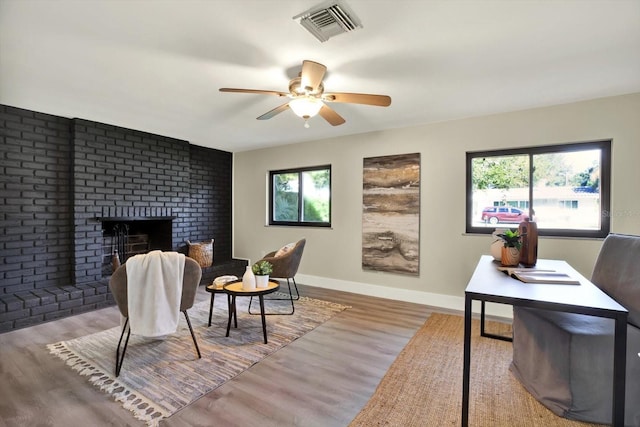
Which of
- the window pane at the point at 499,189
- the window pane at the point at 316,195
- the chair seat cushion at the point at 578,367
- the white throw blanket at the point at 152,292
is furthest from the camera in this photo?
the window pane at the point at 316,195

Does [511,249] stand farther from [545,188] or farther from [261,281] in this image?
[261,281]

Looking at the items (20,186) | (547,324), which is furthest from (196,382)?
(20,186)

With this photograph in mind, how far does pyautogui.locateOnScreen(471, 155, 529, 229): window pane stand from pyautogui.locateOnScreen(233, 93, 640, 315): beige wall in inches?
6.9

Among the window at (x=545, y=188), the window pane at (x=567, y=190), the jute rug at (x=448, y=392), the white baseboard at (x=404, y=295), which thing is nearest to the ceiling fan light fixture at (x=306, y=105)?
the jute rug at (x=448, y=392)

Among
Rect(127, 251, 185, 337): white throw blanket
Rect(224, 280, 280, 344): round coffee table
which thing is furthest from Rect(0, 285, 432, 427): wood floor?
Rect(127, 251, 185, 337): white throw blanket

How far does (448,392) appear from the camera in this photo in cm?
199

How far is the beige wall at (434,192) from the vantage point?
114 inches

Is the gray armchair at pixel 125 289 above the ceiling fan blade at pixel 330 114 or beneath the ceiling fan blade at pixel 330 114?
beneath

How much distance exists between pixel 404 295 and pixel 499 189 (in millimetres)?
1778

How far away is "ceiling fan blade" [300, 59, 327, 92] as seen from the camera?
6.43 ft

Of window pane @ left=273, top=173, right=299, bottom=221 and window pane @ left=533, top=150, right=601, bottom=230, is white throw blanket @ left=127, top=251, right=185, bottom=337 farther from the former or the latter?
window pane @ left=533, top=150, right=601, bottom=230

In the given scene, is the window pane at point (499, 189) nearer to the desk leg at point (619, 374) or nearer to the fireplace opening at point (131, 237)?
the desk leg at point (619, 374)

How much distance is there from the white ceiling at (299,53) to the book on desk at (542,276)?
1523 millimetres

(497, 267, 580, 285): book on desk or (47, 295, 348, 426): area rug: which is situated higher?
(497, 267, 580, 285): book on desk
